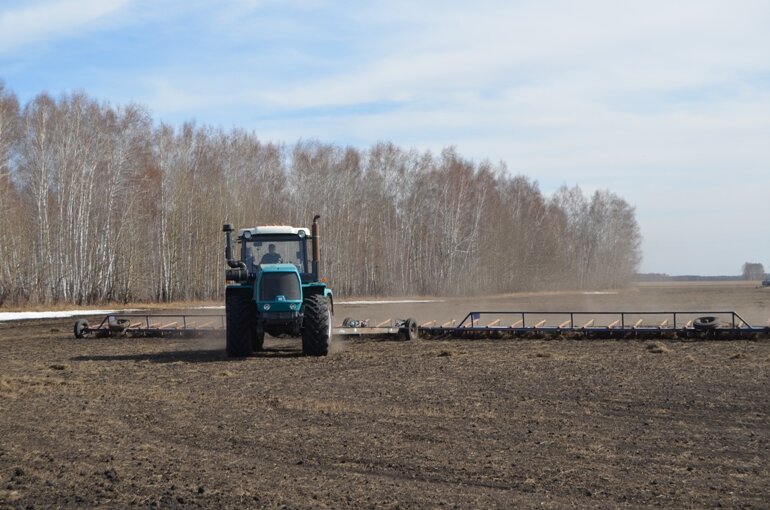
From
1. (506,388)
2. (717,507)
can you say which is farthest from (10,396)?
(717,507)

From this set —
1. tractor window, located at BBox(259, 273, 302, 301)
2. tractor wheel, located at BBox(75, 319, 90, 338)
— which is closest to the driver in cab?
tractor window, located at BBox(259, 273, 302, 301)

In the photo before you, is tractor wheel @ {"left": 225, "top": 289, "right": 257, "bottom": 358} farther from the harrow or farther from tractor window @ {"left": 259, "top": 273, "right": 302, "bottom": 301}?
the harrow

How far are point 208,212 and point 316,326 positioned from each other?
1243 inches

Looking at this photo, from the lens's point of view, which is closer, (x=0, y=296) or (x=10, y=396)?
(x=10, y=396)

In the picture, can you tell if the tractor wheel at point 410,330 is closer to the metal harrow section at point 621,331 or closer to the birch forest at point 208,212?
the metal harrow section at point 621,331

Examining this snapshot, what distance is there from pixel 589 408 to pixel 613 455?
104 inches

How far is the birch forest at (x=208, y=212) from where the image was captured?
39.4m

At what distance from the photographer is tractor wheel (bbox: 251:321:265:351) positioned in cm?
1648

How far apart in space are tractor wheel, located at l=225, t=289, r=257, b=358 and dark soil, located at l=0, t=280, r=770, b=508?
353 mm

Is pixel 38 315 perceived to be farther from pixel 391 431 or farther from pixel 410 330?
pixel 391 431

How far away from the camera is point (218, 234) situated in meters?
46.9

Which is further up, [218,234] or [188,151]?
[188,151]

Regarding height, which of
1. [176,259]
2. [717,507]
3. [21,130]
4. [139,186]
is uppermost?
[21,130]

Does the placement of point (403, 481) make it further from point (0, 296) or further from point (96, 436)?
point (0, 296)
